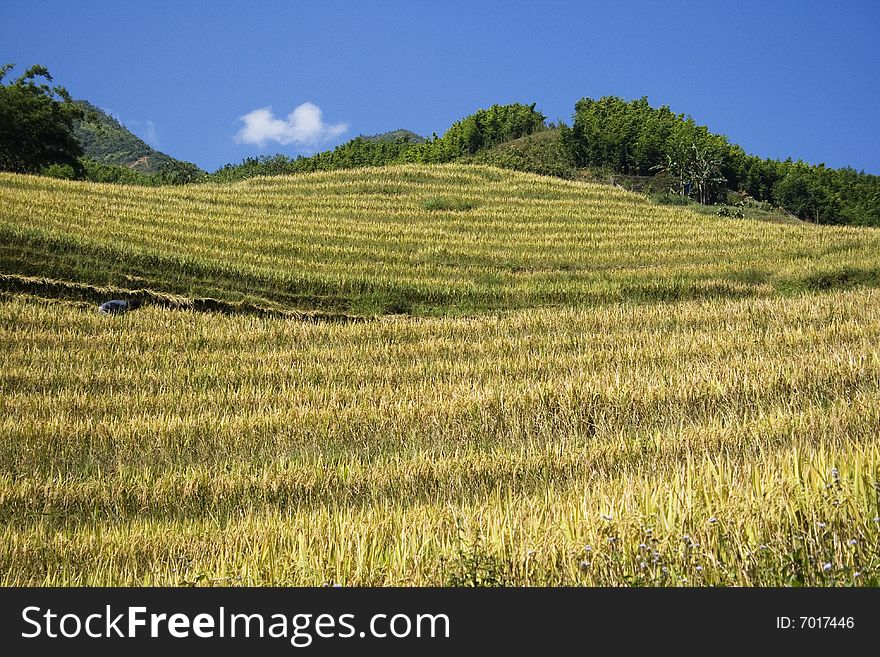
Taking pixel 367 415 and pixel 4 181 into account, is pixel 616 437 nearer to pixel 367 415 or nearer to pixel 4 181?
pixel 367 415

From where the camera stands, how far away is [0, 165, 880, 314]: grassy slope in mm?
20312

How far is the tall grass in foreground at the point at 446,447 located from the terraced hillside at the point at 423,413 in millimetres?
33

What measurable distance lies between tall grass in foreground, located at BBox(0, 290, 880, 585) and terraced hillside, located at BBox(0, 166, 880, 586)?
0.03 m

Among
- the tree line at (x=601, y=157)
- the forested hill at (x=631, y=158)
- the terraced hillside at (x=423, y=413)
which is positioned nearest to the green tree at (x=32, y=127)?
the tree line at (x=601, y=157)

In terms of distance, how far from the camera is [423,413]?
9266 mm

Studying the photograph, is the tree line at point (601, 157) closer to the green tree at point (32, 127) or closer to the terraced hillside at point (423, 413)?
the green tree at point (32, 127)

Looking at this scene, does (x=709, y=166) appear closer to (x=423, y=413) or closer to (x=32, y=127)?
(x=32, y=127)

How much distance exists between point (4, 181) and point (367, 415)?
2979 centimetres

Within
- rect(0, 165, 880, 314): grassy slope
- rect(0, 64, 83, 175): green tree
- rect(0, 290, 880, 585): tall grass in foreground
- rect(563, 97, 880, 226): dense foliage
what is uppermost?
rect(563, 97, 880, 226): dense foliage

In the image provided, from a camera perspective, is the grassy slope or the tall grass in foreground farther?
the grassy slope

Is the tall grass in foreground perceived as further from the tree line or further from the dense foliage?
the dense foliage

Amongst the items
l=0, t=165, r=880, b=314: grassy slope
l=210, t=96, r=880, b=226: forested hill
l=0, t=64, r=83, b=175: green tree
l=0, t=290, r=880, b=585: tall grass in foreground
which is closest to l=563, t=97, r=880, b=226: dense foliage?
l=210, t=96, r=880, b=226: forested hill

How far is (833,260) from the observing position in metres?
25.6

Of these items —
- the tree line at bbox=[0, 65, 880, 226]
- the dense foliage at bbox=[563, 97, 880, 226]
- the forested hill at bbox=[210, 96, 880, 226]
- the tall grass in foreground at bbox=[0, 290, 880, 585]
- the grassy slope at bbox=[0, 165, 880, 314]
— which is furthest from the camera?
the dense foliage at bbox=[563, 97, 880, 226]
